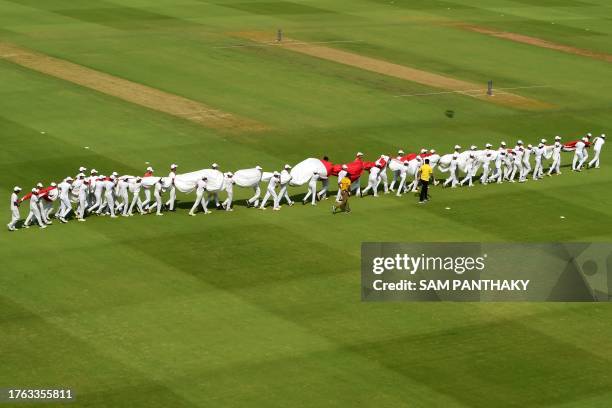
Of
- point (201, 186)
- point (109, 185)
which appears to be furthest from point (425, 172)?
point (109, 185)

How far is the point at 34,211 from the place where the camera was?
2060 inches

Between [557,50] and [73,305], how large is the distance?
60.8 metres

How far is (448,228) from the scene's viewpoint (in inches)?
2156

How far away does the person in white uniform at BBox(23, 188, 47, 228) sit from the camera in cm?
5172

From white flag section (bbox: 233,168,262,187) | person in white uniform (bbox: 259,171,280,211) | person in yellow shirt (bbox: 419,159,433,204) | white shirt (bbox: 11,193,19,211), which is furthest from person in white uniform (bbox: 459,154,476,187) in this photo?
white shirt (bbox: 11,193,19,211)

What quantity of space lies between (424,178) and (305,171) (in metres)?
5.44

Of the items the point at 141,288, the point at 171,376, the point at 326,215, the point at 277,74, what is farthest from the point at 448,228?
the point at 277,74

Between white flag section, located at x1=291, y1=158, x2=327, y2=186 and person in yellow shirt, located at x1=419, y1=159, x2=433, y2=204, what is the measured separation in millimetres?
4437

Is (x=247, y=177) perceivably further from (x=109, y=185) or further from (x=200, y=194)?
(x=109, y=185)

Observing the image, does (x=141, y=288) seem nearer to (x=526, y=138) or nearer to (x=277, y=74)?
(x=526, y=138)

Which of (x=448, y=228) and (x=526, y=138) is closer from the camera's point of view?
(x=448, y=228)

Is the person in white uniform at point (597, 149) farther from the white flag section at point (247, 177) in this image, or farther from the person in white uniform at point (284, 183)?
the white flag section at point (247, 177)

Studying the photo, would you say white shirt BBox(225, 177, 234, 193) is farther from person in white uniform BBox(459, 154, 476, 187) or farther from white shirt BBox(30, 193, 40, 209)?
person in white uniform BBox(459, 154, 476, 187)

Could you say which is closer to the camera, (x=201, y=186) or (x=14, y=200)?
(x=14, y=200)
